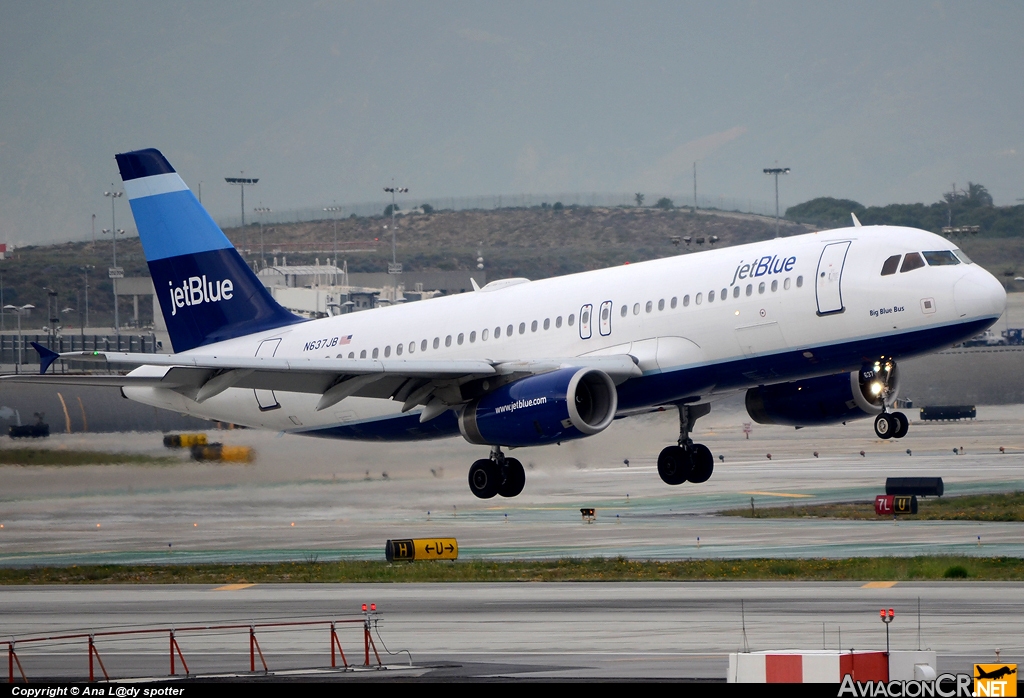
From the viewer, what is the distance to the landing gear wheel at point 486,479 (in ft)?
127

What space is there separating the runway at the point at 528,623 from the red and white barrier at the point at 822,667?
5345mm

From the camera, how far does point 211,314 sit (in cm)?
4375

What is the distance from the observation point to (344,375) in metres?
36.7

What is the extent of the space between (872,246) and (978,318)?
119 inches

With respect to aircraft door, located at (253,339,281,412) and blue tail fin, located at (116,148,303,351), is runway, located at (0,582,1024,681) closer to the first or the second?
aircraft door, located at (253,339,281,412)

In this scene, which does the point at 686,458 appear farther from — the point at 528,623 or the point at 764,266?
the point at 528,623

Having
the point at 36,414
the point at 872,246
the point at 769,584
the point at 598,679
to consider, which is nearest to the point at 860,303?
the point at 872,246

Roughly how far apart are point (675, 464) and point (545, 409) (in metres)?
7.07

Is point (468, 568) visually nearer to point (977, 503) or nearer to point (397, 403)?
point (397, 403)

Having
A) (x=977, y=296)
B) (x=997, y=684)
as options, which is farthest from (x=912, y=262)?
(x=997, y=684)

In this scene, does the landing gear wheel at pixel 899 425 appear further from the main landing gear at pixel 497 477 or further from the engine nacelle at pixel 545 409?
the main landing gear at pixel 497 477

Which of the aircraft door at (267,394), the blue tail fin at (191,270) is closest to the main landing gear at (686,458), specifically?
the aircraft door at (267,394)

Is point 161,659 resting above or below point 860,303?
below

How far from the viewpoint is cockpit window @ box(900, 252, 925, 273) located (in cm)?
3353
